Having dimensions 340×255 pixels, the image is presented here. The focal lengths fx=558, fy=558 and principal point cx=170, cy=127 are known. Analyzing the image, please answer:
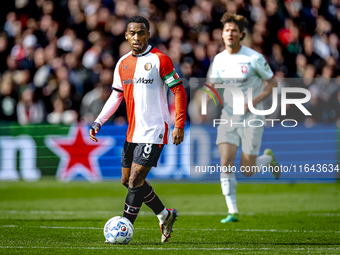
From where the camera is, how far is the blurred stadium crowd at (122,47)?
13.6 meters

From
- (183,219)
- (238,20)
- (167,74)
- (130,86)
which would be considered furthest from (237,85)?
(130,86)

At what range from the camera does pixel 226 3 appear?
49.6 ft

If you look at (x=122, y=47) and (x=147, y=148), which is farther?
(x=122, y=47)

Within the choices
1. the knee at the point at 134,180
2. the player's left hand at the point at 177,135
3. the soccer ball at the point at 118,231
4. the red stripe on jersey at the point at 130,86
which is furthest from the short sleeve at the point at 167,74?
the soccer ball at the point at 118,231

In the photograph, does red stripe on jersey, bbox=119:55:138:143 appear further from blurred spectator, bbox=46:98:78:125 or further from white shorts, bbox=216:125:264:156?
blurred spectator, bbox=46:98:78:125

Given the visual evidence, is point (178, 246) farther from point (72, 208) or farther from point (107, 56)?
point (107, 56)

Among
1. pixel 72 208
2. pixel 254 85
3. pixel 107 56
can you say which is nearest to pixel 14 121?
pixel 107 56

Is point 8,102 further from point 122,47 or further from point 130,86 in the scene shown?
point 130,86

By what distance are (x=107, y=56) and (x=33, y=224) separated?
7353 millimetres

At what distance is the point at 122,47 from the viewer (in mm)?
14242

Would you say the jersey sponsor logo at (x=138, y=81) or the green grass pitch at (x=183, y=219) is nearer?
the green grass pitch at (x=183, y=219)

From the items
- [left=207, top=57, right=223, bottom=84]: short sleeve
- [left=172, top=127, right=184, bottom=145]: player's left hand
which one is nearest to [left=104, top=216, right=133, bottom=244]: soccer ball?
[left=172, top=127, right=184, bottom=145]: player's left hand

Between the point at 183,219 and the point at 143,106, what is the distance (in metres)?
2.86

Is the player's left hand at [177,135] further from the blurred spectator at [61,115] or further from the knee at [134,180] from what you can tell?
the blurred spectator at [61,115]
